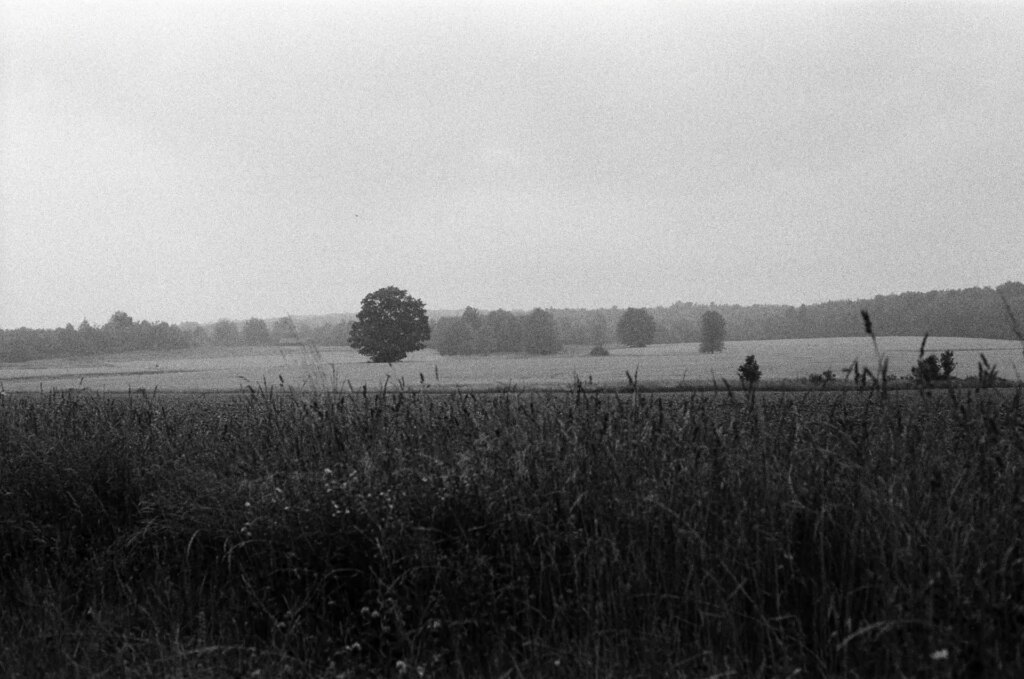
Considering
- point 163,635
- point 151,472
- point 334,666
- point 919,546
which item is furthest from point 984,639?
point 151,472

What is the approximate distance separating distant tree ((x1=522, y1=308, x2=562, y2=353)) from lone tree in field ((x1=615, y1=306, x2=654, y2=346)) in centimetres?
185

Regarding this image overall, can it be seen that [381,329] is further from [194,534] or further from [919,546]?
[919,546]

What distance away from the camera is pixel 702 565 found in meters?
4.29

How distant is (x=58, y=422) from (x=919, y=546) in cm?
751

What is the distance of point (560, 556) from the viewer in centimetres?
464

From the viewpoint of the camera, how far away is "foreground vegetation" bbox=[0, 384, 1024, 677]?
394 centimetres

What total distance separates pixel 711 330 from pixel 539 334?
4.81 meters

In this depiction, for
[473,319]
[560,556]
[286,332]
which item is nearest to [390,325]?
[473,319]

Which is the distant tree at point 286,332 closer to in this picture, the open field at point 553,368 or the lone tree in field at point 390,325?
the open field at point 553,368

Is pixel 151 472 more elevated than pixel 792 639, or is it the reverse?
pixel 151 472

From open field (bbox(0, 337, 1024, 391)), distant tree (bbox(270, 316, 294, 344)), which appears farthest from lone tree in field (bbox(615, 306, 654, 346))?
distant tree (bbox(270, 316, 294, 344))

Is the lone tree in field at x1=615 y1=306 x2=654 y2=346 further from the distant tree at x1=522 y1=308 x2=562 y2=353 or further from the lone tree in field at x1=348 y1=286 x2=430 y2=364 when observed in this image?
the lone tree in field at x1=348 y1=286 x2=430 y2=364

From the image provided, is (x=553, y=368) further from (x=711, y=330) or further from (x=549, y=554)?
(x=549, y=554)

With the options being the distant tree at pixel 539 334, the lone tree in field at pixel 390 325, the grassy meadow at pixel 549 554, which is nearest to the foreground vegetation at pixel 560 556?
the grassy meadow at pixel 549 554
